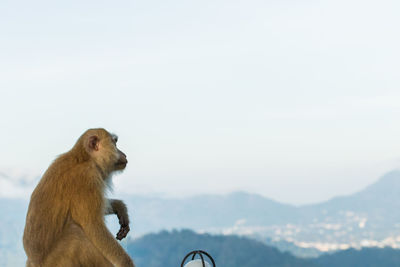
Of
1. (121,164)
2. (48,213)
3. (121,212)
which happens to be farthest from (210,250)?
(48,213)

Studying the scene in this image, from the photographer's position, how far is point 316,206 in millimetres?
101062

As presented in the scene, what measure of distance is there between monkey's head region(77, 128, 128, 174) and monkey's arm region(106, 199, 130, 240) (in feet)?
0.91

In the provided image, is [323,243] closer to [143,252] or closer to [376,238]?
[376,238]

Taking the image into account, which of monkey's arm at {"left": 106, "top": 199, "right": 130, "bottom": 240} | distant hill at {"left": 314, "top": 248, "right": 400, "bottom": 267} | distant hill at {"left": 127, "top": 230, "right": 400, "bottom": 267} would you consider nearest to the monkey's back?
monkey's arm at {"left": 106, "top": 199, "right": 130, "bottom": 240}

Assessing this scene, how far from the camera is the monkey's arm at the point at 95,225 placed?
3227 mm

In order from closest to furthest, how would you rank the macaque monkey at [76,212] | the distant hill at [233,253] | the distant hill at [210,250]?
1. the macaque monkey at [76,212]
2. the distant hill at [233,253]
3. the distant hill at [210,250]

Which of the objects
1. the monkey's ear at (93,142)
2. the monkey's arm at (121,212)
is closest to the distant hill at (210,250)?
the monkey's arm at (121,212)

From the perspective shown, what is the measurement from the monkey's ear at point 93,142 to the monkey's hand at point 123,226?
18.4 inches

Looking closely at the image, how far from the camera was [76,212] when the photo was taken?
326 centimetres

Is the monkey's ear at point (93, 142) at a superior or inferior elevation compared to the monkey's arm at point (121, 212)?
superior

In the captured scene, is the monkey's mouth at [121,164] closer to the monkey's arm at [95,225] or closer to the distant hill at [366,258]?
the monkey's arm at [95,225]

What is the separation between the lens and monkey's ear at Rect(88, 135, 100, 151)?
10.9ft

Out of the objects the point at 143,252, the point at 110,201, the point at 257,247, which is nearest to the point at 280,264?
the point at 257,247

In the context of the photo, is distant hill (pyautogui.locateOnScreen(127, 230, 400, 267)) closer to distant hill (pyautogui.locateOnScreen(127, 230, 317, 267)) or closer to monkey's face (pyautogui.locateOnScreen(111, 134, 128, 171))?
distant hill (pyautogui.locateOnScreen(127, 230, 317, 267))
